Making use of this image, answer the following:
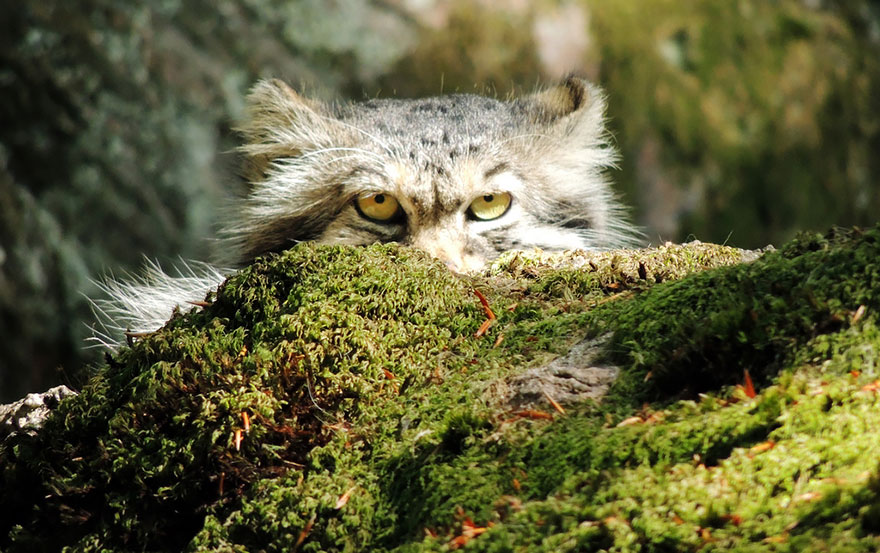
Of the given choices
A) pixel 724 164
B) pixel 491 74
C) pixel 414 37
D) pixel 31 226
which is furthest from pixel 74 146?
pixel 724 164

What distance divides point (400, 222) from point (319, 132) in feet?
2.42

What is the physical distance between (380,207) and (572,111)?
4.46 feet

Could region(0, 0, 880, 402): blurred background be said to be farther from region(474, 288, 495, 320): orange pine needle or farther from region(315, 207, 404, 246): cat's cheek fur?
region(474, 288, 495, 320): orange pine needle

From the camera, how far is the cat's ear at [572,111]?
15.0ft

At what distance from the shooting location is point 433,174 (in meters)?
3.90

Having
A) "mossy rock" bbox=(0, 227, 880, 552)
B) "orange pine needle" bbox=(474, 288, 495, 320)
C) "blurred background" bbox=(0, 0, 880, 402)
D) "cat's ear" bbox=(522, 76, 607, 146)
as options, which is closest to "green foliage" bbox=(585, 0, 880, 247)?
"blurred background" bbox=(0, 0, 880, 402)

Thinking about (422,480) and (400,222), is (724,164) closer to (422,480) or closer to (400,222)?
(400,222)

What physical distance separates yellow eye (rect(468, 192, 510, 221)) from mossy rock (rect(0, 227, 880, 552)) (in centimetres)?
130

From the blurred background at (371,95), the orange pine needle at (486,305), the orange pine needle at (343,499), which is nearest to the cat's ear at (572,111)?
the orange pine needle at (486,305)

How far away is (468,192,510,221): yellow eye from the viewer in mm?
4016

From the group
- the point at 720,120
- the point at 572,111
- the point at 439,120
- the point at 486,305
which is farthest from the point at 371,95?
Result: the point at 486,305

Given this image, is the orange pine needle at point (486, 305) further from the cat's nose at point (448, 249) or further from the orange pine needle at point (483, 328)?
the cat's nose at point (448, 249)

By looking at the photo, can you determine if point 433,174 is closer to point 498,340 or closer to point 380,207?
point 380,207

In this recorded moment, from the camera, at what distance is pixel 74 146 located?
734cm
